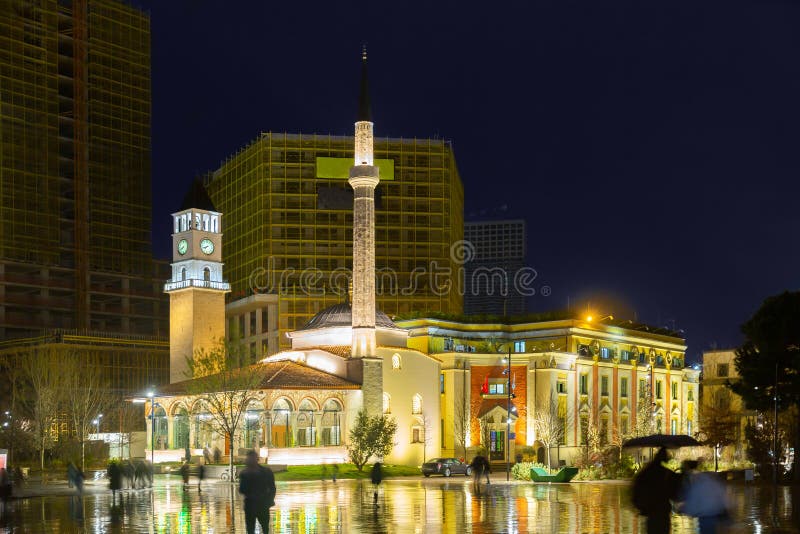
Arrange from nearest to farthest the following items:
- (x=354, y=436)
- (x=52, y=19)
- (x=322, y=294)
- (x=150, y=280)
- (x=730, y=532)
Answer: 1. (x=730, y=532)
2. (x=354, y=436)
3. (x=322, y=294)
4. (x=52, y=19)
5. (x=150, y=280)

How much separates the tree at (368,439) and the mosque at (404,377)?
304 centimetres

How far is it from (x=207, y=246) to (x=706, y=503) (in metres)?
70.9

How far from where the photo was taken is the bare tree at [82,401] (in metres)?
72.2

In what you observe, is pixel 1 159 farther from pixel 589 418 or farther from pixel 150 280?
pixel 589 418

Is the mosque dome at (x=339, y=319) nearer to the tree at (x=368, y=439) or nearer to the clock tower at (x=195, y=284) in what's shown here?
the clock tower at (x=195, y=284)

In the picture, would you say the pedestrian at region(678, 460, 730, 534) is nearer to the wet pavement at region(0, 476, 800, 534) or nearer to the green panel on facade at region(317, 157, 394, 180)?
the wet pavement at region(0, 476, 800, 534)

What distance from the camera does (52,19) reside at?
369 ft

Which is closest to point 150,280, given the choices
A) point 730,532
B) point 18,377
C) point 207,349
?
point 18,377

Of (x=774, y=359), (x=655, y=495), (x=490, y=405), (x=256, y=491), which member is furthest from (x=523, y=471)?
(x=655, y=495)

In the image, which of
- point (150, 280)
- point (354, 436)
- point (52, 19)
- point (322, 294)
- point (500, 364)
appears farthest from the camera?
point (150, 280)

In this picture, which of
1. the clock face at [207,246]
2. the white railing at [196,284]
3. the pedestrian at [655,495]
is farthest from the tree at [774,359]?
the clock face at [207,246]

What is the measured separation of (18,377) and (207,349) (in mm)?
18167

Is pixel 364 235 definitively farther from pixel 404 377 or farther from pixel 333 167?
pixel 333 167

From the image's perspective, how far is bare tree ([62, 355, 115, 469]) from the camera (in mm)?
72188
